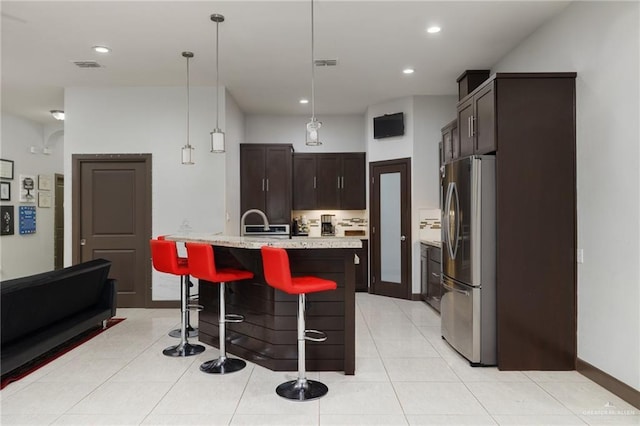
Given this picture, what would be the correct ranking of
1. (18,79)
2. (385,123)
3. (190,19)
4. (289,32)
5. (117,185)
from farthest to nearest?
(385,123) → (117,185) → (18,79) → (289,32) → (190,19)

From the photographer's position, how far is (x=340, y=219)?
782 cm

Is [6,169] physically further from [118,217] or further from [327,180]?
[327,180]

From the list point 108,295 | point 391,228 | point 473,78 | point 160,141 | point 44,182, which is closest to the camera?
point 108,295

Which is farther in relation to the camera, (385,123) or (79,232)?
(385,123)

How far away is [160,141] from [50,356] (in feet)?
10.3

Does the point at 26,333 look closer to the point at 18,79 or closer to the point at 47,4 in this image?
the point at 47,4

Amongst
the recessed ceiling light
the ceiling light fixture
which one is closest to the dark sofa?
the recessed ceiling light

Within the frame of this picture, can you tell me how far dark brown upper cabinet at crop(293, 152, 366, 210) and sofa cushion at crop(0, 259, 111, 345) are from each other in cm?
371

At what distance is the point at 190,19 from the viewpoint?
395 cm

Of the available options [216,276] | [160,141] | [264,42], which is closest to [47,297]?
[216,276]

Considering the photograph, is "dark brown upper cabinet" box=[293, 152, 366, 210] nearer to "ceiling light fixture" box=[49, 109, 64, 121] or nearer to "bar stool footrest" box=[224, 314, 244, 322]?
"bar stool footrest" box=[224, 314, 244, 322]

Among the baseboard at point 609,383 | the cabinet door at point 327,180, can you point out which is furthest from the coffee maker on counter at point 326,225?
the baseboard at point 609,383

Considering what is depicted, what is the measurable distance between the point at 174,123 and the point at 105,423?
169 inches

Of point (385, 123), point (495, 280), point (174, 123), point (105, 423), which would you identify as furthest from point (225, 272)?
point (385, 123)
